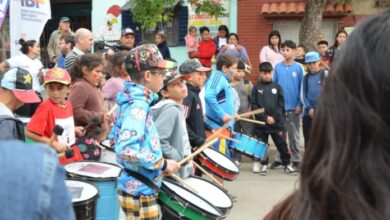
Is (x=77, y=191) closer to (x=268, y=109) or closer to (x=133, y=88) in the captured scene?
(x=133, y=88)

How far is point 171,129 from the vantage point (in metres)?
4.22

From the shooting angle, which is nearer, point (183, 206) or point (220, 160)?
point (183, 206)

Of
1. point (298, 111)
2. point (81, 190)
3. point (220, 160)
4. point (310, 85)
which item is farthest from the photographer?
point (298, 111)

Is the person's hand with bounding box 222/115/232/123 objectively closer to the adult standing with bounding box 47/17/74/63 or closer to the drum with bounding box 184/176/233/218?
the drum with bounding box 184/176/233/218

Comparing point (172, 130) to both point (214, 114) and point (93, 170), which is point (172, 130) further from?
point (214, 114)

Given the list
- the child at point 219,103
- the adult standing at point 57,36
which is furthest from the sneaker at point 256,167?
the adult standing at point 57,36

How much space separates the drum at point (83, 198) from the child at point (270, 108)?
14.5 feet

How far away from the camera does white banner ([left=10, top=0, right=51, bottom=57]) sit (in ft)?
27.3

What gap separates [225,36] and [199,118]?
7864 millimetres

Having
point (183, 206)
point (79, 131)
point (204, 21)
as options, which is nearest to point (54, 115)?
point (79, 131)

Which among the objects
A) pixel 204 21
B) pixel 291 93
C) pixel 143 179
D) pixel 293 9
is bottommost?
pixel 143 179

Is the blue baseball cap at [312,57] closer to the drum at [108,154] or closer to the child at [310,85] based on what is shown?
the child at [310,85]

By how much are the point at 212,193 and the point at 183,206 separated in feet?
2.18

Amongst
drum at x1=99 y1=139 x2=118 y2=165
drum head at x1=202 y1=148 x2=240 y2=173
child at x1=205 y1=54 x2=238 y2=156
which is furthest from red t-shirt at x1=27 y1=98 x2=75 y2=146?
child at x1=205 y1=54 x2=238 y2=156
